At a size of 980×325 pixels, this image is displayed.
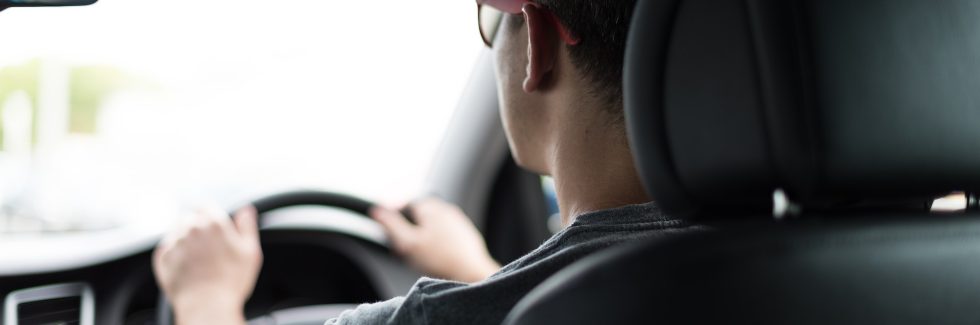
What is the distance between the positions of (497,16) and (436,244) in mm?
1020

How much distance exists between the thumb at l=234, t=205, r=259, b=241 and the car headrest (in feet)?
4.45

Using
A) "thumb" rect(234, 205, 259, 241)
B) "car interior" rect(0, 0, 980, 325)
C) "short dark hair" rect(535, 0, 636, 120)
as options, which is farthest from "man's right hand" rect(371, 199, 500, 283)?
"car interior" rect(0, 0, 980, 325)

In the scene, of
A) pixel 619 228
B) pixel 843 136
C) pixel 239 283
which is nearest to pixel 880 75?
pixel 843 136

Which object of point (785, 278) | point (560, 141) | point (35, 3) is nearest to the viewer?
point (785, 278)

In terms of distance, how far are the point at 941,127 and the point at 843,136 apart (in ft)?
0.44

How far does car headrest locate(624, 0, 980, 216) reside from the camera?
1.00 metres

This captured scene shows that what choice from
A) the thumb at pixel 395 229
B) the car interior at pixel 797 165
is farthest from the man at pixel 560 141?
the thumb at pixel 395 229

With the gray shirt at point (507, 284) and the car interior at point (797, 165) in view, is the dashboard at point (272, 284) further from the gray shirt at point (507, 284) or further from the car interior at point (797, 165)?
the car interior at point (797, 165)

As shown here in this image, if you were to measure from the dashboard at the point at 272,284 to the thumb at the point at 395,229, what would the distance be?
4 centimetres

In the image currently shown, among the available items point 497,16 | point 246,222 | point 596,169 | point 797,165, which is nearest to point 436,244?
point 246,222

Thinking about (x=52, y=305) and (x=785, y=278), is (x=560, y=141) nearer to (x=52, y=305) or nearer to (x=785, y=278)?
(x=785, y=278)

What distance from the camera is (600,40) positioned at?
1442 millimetres

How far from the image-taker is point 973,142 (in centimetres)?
108

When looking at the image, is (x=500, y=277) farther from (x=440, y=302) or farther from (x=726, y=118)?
(x=726, y=118)
